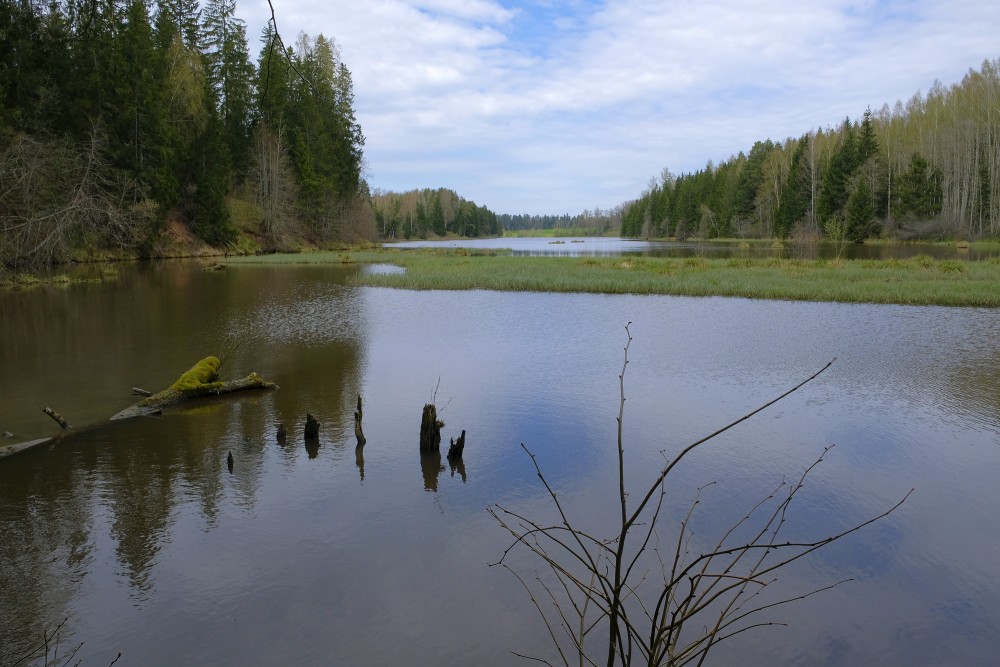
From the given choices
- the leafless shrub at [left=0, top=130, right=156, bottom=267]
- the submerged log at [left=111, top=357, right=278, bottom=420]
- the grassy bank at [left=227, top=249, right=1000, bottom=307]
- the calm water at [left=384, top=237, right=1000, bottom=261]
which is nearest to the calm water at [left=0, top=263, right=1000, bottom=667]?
the submerged log at [left=111, top=357, right=278, bottom=420]

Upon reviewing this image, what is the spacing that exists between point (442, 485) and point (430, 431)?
1.08 metres

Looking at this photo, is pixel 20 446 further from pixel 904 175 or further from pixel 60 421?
pixel 904 175

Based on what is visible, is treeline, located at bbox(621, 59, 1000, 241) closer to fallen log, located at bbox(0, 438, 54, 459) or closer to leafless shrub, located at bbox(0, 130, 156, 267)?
leafless shrub, located at bbox(0, 130, 156, 267)

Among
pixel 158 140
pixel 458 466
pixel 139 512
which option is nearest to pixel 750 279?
pixel 458 466

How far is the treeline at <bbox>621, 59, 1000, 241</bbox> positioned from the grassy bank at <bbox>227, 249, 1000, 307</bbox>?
32070mm

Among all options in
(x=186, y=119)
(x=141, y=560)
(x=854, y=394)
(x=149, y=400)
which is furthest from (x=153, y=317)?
(x=186, y=119)

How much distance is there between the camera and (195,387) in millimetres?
10398

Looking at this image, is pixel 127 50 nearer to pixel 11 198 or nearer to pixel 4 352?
pixel 11 198

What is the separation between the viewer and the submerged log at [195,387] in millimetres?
9711

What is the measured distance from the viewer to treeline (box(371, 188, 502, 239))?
4756 inches

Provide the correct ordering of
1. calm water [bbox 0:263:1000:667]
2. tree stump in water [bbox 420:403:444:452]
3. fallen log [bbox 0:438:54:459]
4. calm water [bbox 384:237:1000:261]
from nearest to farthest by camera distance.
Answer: calm water [bbox 0:263:1000:667] < fallen log [bbox 0:438:54:459] < tree stump in water [bbox 420:403:444:452] < calm water [bbox 384:237:1000:261]

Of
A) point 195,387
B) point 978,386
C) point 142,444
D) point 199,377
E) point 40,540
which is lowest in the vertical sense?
point 40,540

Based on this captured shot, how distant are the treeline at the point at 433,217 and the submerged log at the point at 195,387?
100m

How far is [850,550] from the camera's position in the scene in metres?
5.72
